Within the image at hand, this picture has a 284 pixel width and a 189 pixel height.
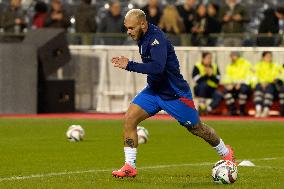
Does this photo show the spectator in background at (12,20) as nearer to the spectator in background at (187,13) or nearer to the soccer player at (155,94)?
the spectator in background at (187,13)

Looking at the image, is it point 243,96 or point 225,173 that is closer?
point 225,173

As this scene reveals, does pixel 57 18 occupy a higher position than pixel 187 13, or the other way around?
pixel 187 13

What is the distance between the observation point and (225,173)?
12.7 meters

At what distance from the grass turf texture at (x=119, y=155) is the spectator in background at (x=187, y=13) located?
4.54 metres

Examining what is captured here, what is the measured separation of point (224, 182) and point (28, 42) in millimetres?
16902

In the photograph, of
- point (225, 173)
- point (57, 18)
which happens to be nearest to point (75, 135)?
point (225, 173)

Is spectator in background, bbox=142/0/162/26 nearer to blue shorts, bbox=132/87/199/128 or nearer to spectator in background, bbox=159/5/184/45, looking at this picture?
spectator in background, bbox=159/5/184/45

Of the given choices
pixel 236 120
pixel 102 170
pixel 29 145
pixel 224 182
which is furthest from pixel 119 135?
pixel 224 182

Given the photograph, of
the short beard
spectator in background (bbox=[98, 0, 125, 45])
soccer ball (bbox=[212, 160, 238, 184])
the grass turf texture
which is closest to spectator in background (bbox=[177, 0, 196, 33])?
spectator in background (bbox=[98, 0, 125, 45])

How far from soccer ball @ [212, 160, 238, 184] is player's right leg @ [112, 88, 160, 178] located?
1046mm

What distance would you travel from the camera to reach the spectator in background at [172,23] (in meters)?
29.0

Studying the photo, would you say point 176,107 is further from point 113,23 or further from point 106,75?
point 113,23

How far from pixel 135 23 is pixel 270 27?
1601 centimetres

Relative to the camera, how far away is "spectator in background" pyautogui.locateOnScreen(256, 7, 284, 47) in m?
28.5
